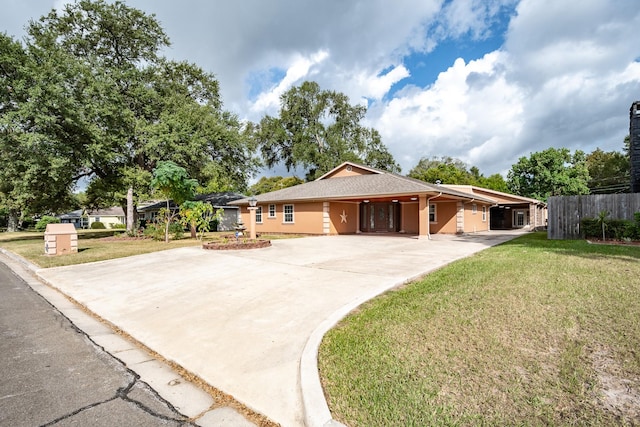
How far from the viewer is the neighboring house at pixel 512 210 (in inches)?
1054

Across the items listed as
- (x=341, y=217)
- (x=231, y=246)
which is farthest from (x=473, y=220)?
(x=231, y=246)

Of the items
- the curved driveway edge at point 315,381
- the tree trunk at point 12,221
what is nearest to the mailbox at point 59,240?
the curved driveway edge at point 315,381

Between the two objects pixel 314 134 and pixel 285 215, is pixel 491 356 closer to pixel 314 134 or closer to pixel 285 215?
pixel 285 215

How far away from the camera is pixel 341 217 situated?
21078 millimetres

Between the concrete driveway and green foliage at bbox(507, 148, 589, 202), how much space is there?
34590mm

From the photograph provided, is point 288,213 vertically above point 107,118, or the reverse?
point 107,118

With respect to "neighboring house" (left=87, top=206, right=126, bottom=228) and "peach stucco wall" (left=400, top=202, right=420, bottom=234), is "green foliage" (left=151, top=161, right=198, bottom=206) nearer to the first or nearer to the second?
"peach stucco wall" (left=400, top=202, right=420, bottom=234)

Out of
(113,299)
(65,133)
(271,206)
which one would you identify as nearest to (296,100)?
(271,206)

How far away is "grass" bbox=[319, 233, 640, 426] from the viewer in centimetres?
237

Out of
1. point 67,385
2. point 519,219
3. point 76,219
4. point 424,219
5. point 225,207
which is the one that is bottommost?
point 67,385

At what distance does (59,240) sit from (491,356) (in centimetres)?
1584

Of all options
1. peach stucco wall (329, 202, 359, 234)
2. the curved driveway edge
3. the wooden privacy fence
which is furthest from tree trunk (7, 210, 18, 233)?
the wooden privacy fence

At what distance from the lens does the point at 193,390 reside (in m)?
2.98

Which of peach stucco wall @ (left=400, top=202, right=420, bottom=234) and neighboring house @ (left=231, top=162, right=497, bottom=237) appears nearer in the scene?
neighboring house @ (left=231, top=162, right=497, bottom=237)
